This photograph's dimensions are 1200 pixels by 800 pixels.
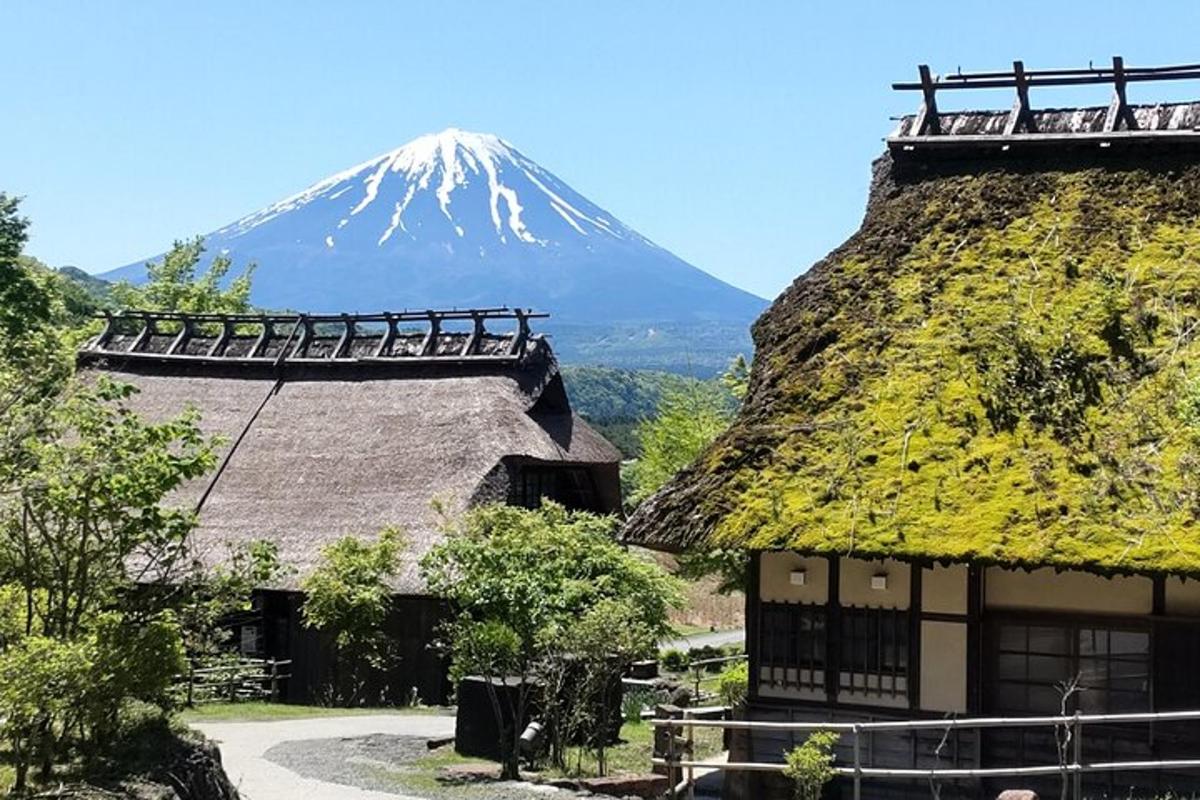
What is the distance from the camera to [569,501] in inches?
1204

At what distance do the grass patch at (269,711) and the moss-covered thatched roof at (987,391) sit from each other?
29.2 ft

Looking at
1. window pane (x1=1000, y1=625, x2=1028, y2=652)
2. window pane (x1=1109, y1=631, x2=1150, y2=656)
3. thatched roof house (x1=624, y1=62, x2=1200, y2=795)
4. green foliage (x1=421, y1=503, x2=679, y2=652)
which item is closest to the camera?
thatched roof house (x1=624, y1=62, x2=1200, y2=795)

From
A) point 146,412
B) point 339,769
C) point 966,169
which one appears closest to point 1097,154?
point 966,169

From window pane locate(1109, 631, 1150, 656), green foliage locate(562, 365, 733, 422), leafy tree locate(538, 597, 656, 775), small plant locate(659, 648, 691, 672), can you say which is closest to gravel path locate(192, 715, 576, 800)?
leafy tree locate(538, 597, 656, 775)

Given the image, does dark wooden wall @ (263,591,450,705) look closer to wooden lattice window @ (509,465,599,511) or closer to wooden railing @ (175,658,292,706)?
wooden railing @ (175,658,292,706)

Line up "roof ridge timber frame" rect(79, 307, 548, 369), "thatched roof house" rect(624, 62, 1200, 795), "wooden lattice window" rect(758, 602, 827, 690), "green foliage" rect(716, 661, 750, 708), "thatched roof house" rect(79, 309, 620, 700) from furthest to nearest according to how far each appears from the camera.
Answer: "roof ridge timber frame" rect(79, 307, 548, 369)
"thatched roof house" rect(79, 309, 620, 700)
"green foliage" rect(716, 661, 750, 708)
"wooden lattice window" rect(758, 602, 827, 690)
"thatched roof house" rect(624, 62, 1200, 795)

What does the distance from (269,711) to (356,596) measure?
221 centimetres

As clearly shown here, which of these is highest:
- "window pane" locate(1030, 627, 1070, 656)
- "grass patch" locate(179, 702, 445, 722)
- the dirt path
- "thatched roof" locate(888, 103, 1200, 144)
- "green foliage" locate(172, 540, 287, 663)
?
"thatched roof" locate(888, 103, 1200, 144)

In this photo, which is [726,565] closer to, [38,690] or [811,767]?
[811,767]

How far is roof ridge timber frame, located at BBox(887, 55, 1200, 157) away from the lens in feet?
59.9

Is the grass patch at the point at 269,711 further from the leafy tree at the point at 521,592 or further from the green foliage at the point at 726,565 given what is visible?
the green foliage at the point at 726,565

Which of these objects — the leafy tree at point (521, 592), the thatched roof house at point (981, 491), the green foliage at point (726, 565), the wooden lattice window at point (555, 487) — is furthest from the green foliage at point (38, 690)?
the wooden lattice window at point (555, 487)

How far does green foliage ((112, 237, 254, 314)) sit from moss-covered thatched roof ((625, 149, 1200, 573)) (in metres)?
32.9

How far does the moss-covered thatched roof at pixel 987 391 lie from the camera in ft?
44.8
